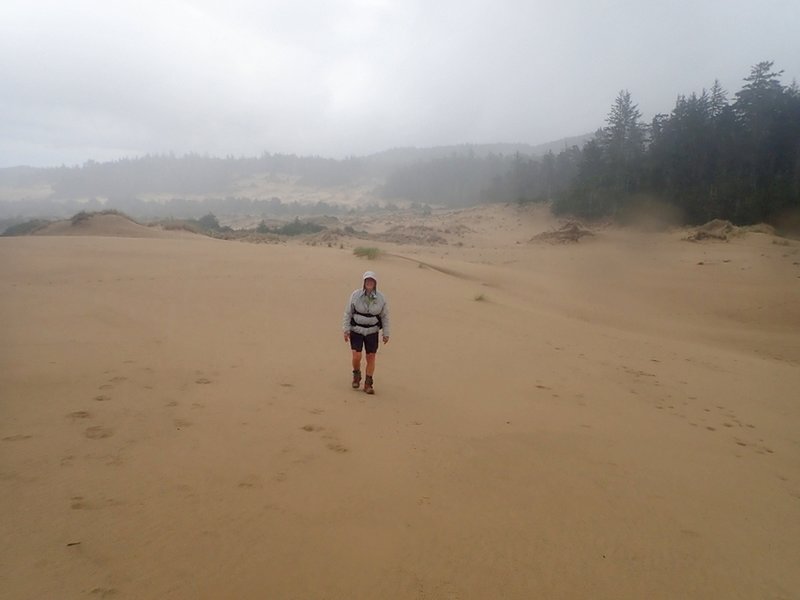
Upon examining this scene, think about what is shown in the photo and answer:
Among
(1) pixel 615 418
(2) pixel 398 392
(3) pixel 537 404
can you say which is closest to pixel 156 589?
(2) pixel 398 392

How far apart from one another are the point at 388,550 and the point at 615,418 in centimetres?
370

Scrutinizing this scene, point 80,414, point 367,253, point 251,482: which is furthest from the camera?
point 367,253

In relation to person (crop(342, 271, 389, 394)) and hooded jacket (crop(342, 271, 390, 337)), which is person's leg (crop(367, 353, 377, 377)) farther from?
hooded jacket (crop(342, 271, 390, 337))

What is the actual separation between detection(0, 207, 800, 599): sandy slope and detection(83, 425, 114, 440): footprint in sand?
0.07 ft

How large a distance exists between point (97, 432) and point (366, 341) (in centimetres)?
272

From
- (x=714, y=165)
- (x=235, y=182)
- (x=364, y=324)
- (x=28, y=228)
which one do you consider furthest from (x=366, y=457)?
(x=235, y=182)

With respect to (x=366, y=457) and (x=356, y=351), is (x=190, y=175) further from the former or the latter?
(x=366, y=457)

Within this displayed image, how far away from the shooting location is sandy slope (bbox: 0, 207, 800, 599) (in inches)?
105

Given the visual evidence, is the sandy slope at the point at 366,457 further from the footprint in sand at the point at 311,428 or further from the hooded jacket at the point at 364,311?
the hooded jacket at the point at 364,311

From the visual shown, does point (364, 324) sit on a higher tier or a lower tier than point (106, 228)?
lower

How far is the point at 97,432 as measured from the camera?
3848mm

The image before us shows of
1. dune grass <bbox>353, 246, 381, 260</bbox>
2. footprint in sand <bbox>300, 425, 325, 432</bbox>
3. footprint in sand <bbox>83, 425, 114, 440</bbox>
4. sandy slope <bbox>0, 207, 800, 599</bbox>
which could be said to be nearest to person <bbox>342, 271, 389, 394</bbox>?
sandy slope <bbox>0, 207, 800, 599</bbox>

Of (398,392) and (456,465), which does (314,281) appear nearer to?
(398,392)

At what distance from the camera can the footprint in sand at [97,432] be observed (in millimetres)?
3768
